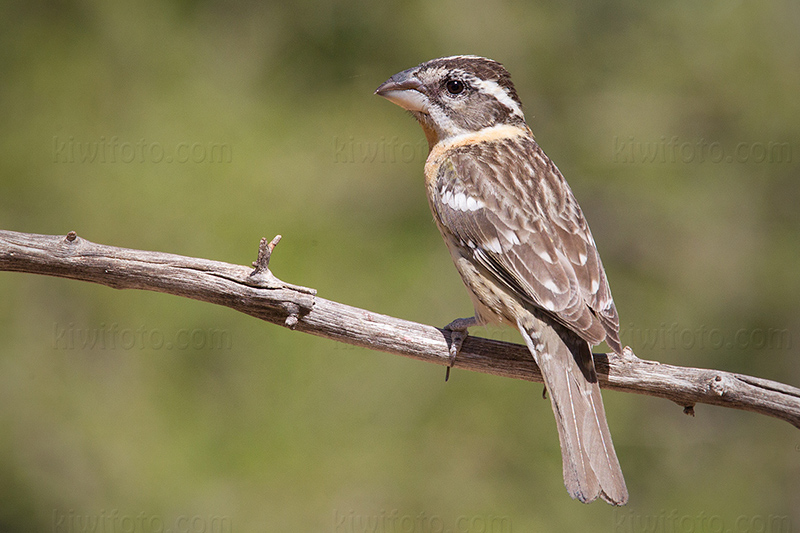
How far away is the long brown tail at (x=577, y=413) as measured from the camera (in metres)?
3.16

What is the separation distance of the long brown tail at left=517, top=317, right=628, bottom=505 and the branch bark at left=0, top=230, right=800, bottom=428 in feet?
0.67

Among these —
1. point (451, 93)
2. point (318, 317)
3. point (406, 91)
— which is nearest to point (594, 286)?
point (318, 317)

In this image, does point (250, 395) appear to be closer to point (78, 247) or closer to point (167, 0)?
point (78, 247)

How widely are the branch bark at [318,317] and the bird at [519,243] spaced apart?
0.18 metres

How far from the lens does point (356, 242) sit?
644 cm

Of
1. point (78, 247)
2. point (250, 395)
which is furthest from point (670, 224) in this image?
point (78, 247)

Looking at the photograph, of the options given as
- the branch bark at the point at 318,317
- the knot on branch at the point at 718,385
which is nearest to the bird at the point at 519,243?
the branch bark at the point at 318,317

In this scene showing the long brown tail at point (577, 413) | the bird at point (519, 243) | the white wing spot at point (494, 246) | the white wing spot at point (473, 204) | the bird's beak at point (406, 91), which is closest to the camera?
the long brown tail at point (577, 413)

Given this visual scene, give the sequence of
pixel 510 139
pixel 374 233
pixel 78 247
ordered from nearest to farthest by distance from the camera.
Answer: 1. pixel 78 247
2. pixel 510 139
3. pixel 374 233

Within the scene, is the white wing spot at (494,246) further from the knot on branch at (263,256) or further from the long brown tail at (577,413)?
the knot on branch at (263,256)

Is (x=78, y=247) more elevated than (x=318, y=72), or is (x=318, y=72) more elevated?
(x=318, y=72)

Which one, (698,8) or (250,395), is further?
(698,8)

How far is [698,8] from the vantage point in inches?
281

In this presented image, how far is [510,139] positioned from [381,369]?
244 cm
